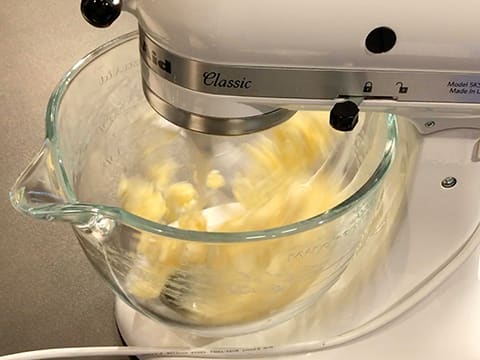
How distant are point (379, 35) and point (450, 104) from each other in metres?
0.08

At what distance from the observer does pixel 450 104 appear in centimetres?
52

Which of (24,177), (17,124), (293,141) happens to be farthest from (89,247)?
(17,124)

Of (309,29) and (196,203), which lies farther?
(196,203)

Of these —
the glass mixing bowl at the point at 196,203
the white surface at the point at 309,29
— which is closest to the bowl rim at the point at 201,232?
the glass mixing bowl at the point at 196,203

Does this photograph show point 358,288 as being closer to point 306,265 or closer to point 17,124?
point 306,265

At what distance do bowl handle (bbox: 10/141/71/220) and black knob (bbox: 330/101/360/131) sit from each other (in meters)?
0.19

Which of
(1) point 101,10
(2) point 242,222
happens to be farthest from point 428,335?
(1) point 101,10

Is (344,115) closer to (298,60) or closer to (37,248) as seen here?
(298,60)

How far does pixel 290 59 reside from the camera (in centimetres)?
48

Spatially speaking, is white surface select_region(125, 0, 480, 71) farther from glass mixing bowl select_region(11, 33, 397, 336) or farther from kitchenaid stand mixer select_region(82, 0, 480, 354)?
glass mixing bowl select_region(11, 33, 397, 336)

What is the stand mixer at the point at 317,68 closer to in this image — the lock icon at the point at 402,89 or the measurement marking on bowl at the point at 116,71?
the lock icon at the point at 402,89

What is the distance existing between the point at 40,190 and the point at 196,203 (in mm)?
179

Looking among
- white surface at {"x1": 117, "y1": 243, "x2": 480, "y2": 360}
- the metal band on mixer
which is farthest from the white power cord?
the metal band on mixer

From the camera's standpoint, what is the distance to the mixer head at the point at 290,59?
464 mm
